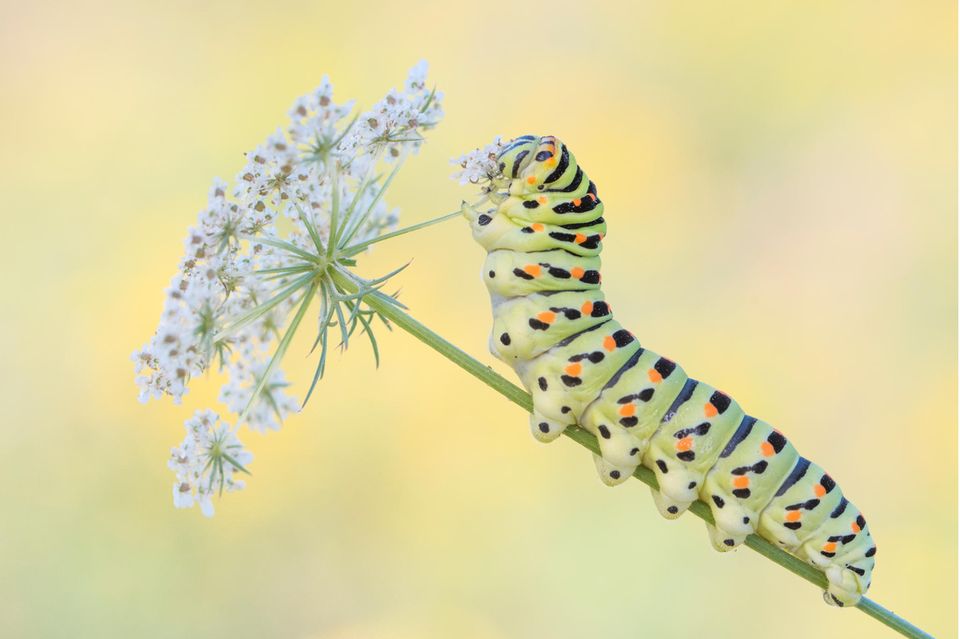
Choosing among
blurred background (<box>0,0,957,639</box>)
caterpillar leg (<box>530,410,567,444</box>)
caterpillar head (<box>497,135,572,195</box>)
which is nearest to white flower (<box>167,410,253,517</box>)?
caterpillar leg (<box>530,410,567,444</box>)

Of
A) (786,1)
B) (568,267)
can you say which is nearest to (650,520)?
(568,267)

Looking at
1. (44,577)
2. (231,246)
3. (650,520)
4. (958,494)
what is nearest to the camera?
(231,246)

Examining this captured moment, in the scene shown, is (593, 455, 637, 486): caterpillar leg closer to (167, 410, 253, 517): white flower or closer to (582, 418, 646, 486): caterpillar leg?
(582, 418, 646, 486): caterpillar leg

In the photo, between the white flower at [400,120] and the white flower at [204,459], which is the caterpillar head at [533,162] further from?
the white flower at [204,459]

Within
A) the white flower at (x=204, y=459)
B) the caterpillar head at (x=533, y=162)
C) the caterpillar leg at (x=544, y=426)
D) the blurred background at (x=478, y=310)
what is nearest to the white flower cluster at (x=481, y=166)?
the caterpillar head at (x=533, y=162)

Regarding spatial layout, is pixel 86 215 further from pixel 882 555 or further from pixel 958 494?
pixel 958 494

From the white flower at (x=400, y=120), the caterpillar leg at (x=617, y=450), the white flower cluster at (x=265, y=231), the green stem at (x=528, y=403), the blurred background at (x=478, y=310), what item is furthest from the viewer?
the blurred background at (x=478, y=310)
